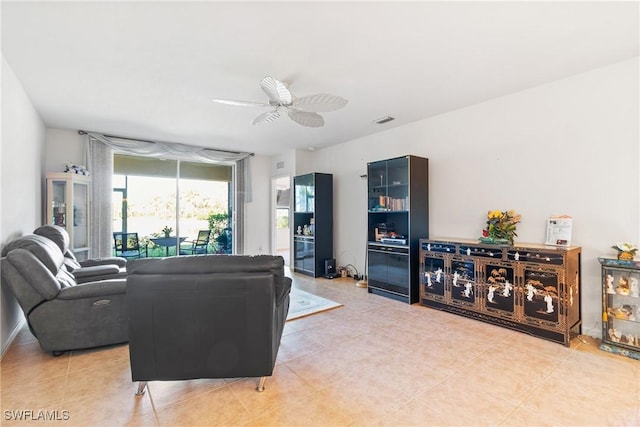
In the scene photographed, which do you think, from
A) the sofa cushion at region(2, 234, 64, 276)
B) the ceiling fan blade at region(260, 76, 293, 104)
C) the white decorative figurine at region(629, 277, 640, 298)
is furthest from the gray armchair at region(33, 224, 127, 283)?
the white decorative figurine at region(629, 277, 640, 298)

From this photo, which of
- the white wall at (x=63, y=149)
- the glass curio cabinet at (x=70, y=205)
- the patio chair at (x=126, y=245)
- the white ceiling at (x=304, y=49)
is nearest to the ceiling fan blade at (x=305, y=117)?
the white ceiling at (x=304, y=49)

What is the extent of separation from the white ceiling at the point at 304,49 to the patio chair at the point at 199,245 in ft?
10.5

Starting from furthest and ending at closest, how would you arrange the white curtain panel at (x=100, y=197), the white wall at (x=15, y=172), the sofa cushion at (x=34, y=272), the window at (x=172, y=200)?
the window at (x=172, y=200)
the white curtain panel at (x=100, y=197)
the white wall at (x=15, y=172)
the sofa cushion at (x=34, y=272)

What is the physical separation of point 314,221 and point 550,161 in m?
3.79

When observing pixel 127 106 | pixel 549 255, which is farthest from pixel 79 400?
pixel 549 255

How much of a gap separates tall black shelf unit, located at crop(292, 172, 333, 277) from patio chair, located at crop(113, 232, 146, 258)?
319 centimetres

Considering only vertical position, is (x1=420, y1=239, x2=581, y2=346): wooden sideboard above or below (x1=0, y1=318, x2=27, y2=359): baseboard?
above

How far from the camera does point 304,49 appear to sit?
2602mm

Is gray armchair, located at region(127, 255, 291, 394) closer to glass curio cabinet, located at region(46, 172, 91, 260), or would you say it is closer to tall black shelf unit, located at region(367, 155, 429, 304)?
tall black shelf unit, located at region(367, 155, 429, 304)

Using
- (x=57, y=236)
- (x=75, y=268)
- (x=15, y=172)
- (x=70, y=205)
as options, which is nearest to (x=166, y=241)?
(x=70, y=205)

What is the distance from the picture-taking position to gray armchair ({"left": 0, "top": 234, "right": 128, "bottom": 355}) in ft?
8.22

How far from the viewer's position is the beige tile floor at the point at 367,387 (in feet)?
6.04

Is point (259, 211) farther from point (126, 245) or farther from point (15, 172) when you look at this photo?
point (15, 172)

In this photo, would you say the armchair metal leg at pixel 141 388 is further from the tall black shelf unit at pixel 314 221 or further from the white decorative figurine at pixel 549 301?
the tall black shelf unit at pixel 314 221
